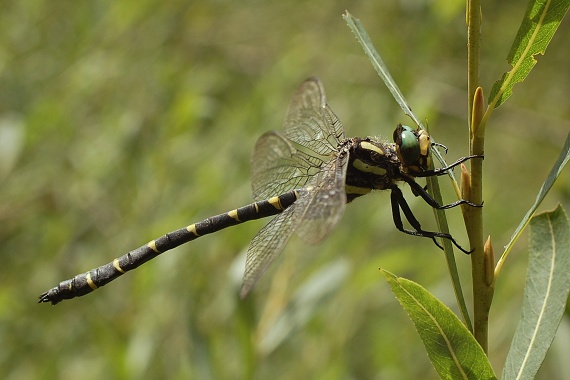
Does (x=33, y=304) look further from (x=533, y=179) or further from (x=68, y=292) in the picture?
(x=533, y=179)

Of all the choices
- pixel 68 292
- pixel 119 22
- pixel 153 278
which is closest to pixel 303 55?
pixel 119 22

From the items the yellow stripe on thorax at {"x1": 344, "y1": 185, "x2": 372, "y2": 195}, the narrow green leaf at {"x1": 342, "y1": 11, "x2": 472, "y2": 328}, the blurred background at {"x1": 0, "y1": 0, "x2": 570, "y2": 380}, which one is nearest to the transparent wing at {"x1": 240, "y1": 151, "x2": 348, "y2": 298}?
the yellow stripe on thorax at {"x1": 344, "y1": 185, "x2": 372, "y2": 195}

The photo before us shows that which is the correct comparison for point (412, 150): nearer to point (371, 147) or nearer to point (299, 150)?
point (371, 147)

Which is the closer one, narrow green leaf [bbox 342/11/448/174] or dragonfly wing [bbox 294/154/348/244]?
narrow green leaf [bbox 342/11/448/174]

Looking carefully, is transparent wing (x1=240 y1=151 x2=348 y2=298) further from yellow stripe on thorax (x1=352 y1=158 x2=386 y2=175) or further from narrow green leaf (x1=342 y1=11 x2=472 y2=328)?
narrow green leaf (x1=342 y1=11 x2=472 y2=328)

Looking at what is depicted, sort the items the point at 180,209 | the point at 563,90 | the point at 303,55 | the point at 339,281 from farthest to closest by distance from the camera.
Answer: the point at 563,90 → the point at 303,55 → the point at 180,209 → the point at 339,281


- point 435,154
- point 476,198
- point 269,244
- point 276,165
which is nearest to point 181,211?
point 276,165

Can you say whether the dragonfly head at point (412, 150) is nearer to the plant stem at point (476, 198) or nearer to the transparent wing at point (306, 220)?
the transparent wing at point (306, 220)
